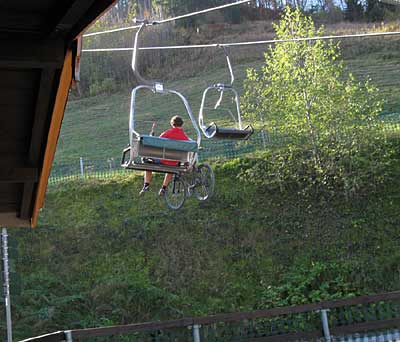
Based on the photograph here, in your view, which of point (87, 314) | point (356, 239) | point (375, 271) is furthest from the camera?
point (356, 239)

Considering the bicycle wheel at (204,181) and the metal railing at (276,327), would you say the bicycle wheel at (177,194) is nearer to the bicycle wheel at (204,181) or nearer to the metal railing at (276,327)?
the bicycle wheel at (204,181)

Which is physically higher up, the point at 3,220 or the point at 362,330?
the point at 3,220

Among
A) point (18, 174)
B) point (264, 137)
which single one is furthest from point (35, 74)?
point (264, 137)

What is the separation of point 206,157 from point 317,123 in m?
3.92

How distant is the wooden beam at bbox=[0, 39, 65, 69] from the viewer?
151 inches

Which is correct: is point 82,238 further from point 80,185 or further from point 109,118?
point 109,118

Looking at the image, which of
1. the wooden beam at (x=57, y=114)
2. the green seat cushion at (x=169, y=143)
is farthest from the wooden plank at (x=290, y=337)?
the wooden beam at (x=57, y=114)

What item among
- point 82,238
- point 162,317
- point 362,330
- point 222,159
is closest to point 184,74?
point 222,159

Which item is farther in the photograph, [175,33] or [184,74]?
[175,33]

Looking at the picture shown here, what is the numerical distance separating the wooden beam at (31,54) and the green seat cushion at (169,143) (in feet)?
20.6

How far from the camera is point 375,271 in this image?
19031mm

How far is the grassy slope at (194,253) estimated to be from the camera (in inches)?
704

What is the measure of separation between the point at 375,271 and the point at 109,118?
18628mm

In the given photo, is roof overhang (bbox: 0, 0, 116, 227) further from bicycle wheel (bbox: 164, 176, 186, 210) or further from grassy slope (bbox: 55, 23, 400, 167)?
grassy slope (bbox: 55, 23, 400, 167)
